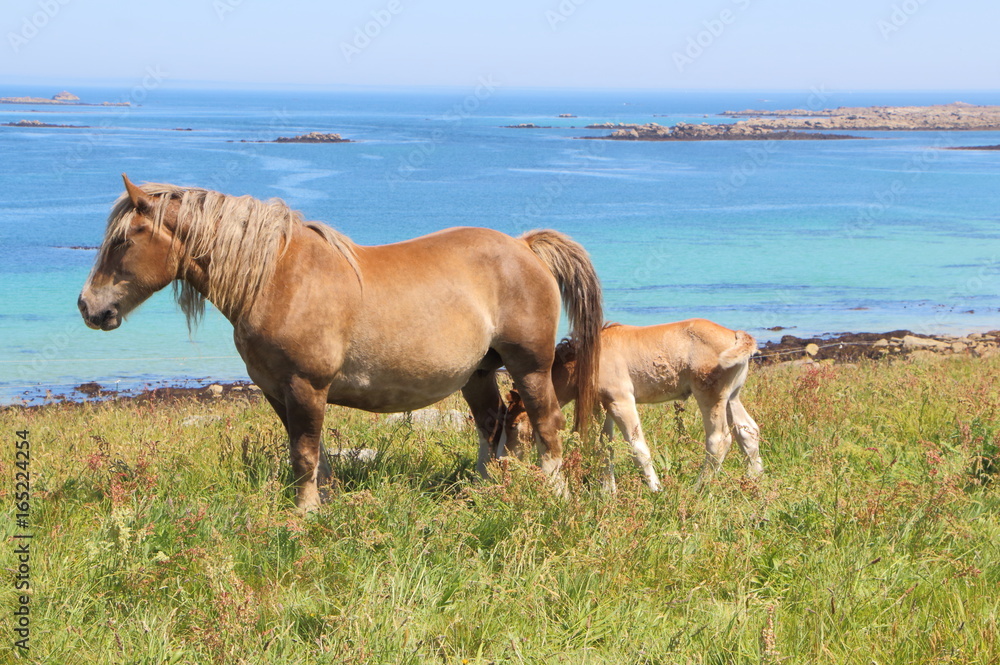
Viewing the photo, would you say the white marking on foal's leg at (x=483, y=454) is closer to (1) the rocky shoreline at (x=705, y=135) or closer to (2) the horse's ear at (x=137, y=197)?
(2) the horse's ear at (x=137, y=197)

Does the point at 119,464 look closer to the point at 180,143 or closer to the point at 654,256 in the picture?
the point at 654,256

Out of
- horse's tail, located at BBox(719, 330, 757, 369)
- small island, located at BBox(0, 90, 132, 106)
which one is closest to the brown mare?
horse's tail, located at BBox(719, 330, 757, 369)

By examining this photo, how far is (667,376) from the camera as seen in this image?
6.38 metres

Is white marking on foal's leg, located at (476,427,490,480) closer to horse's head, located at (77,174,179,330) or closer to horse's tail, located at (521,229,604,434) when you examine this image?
horse's tail, located at (521,229,604,434)

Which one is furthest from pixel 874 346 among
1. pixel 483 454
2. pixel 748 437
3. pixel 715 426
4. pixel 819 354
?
pixel 483 454

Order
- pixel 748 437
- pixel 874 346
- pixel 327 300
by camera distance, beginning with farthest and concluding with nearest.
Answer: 1. pixel 874 346
2. pixel 748 437
3. pixel 327 300

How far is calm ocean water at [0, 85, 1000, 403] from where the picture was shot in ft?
70.1

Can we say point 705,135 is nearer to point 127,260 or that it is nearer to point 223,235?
point 223,235

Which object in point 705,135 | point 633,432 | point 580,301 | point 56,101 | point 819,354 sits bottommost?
point 819,354

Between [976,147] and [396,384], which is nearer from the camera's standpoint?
[396,384]

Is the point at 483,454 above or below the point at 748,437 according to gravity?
below

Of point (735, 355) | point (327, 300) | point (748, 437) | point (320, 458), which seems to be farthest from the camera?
point (748, 437)

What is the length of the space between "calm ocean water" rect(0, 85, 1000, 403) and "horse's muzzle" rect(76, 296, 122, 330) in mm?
11865

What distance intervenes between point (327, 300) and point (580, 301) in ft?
6.54
